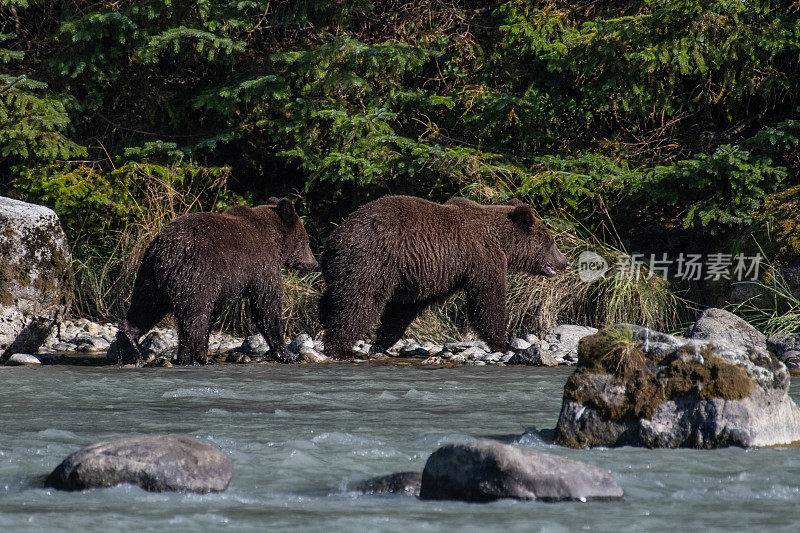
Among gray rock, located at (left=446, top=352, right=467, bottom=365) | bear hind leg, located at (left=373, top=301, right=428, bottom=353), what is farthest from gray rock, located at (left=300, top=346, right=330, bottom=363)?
gray rock, located at (left=446, top=352, right=467, bottom=365)

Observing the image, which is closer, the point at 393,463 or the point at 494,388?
the point at 393,463

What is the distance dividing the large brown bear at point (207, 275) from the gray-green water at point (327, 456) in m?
0.73

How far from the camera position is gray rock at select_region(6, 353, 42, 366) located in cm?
854

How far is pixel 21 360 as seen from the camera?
855cm

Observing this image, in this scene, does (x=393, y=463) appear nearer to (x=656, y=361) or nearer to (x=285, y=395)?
(x=656, y=361)

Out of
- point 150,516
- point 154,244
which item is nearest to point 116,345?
point 154,244

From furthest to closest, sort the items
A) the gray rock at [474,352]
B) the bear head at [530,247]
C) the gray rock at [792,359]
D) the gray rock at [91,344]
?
the gray rock at [91,344]
the bear head at [530,247]
the gray rock at [474,352]
the gray rock at [792,359]

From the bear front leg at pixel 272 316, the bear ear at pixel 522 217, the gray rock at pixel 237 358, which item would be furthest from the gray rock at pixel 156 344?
the bear ear at pixel 522 217

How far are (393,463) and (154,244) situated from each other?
4.51 meters

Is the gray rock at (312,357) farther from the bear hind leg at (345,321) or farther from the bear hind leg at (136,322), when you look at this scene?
the bear hind leg at (136,322)

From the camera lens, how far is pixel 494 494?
360cm

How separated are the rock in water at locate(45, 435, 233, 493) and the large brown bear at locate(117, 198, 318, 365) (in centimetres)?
420

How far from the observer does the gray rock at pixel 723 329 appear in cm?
846

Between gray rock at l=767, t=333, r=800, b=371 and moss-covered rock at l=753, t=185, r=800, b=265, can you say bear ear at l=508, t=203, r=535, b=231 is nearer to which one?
gray rock at l=767, t=333, r=800, b=371
